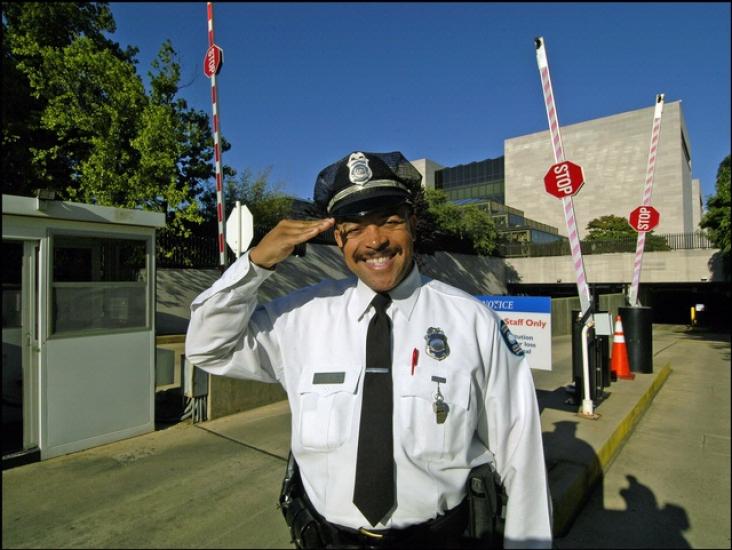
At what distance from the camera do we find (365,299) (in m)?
1.68

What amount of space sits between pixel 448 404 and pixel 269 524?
207 centimetres

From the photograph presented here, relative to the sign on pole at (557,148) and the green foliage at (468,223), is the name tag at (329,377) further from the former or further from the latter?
the green foliage at (468,223)

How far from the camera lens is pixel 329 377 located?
155cm

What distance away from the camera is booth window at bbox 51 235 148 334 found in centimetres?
411

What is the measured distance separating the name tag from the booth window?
12.1 feet

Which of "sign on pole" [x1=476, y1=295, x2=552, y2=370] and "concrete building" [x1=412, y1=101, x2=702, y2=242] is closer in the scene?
"sign on pole" [x1=476, y1=295, x2=552, y2=370]

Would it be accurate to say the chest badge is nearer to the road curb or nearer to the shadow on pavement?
the road curb

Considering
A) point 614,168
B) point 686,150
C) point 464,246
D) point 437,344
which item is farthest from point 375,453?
point 686,150

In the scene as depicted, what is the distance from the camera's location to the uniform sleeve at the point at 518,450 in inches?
59.3

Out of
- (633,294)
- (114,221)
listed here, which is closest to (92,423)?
(114,221)

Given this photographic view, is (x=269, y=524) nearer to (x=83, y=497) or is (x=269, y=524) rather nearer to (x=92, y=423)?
(x=83, y=497)

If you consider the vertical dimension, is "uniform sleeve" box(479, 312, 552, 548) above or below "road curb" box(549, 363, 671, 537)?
above

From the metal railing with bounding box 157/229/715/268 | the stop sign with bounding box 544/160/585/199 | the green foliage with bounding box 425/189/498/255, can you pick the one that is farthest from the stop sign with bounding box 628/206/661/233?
the green foliage with bounding box 425/189/498/255

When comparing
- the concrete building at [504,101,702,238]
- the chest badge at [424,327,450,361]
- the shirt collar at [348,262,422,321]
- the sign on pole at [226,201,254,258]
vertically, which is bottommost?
the chest badge at [424,327,450,361]
